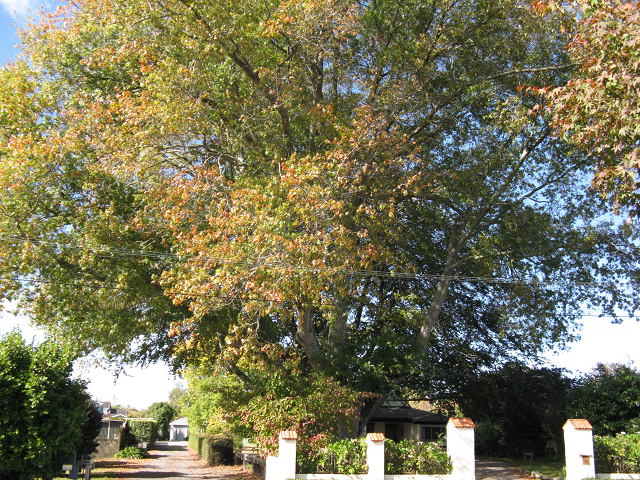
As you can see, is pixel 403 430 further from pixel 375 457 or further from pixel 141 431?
pixel 141 431

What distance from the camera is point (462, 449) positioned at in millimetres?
13617

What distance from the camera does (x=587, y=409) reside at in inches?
793

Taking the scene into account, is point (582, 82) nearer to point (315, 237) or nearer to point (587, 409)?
point (315, 237)

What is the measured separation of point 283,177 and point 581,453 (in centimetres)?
1024

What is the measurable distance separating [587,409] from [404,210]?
392 inches

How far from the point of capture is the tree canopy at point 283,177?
1419cm

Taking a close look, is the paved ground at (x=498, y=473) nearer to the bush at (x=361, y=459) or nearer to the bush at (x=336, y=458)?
the bush at (x=361, y=459)

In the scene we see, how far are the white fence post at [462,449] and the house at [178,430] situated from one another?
7783cm

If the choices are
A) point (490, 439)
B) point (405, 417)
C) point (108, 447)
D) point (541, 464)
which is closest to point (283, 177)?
point (541, 464)

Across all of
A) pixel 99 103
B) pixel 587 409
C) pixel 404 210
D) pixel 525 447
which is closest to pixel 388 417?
pixel 525 447

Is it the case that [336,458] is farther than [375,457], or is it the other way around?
[336,458]

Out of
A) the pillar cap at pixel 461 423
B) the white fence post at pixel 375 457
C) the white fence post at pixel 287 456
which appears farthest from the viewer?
the pillar cap at pixel 461 423

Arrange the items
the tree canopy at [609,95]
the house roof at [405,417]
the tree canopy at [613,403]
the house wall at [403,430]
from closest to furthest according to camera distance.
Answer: the tree canopy at [609,95], the tree canopy at [613,403], the house roof at [405,417], the house wall at [403,430]

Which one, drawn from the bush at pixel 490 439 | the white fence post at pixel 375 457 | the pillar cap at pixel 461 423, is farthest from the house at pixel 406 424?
the white fence post at pixel 375 457
